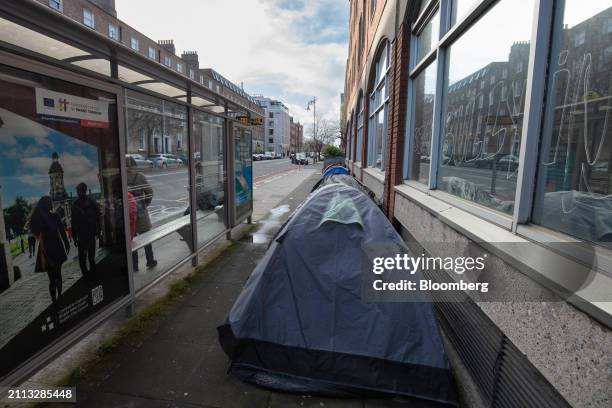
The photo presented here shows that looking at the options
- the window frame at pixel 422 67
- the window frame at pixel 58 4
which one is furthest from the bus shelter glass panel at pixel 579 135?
the window frame at pixel 58 4

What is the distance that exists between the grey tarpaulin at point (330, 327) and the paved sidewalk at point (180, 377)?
0.10 metres

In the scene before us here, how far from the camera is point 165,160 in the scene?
460cm

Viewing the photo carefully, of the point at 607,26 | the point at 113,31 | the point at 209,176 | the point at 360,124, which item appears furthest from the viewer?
the point at 113,31

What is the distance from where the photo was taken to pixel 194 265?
5.39 metres

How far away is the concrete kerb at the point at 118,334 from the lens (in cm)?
278

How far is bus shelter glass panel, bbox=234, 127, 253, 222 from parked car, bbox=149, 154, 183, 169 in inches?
84.2

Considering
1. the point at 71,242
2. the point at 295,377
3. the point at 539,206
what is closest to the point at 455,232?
the point at 539,206

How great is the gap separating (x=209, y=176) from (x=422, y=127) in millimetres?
3567

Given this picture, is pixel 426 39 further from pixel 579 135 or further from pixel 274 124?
pixel 274 124

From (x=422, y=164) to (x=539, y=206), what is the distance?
9.40 ft

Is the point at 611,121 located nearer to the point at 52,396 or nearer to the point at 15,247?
the point at 15,247

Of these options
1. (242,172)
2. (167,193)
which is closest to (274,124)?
(242,172)

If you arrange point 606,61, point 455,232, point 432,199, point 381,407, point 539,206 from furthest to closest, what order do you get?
point 432,199, point 455,232, point 381,407, point 539,206, point 606,61

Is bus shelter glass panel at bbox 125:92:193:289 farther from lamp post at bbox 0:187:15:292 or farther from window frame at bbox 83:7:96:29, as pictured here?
window frame at bbox 83:7:96:29
